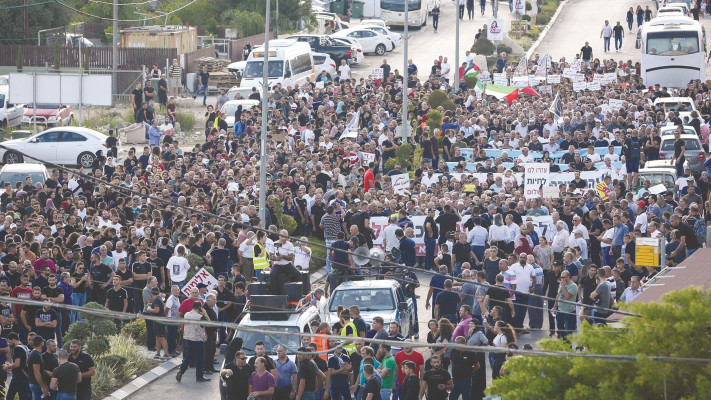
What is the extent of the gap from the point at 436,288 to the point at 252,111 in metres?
17.0

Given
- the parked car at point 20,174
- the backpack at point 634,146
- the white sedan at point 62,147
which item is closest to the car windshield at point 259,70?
the white sedan at point 62,147

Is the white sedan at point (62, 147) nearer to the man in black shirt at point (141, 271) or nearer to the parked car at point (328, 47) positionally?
the man in black shirt at point (141, 271)

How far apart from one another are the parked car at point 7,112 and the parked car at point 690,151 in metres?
21.5

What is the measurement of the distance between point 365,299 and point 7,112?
990 inches

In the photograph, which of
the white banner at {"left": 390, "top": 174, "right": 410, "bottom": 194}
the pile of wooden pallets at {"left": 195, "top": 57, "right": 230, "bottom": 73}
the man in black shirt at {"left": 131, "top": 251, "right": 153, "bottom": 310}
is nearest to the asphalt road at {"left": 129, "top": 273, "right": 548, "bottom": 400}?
the man in black shirt at {"left": 131, "top": 251, "right": 153, "bottom": 310}

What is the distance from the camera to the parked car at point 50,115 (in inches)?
1670

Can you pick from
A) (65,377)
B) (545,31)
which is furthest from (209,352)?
(545,31)

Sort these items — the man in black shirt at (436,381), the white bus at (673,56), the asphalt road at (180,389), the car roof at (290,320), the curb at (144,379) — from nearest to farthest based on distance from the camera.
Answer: the man in black shirt at (436,381) < the car roof at (290,320) < the asphalt road at (180,389) < the curb at (144,379) < the white bus at (673,56)

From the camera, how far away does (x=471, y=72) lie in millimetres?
48406

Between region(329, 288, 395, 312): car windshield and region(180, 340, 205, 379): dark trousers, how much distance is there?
222cm

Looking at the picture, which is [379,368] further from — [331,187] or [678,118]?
[678,118]

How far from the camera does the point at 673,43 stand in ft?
155

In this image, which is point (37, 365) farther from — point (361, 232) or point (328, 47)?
point (328, 47)

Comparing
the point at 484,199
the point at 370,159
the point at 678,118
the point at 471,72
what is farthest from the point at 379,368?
the point at 471,72
